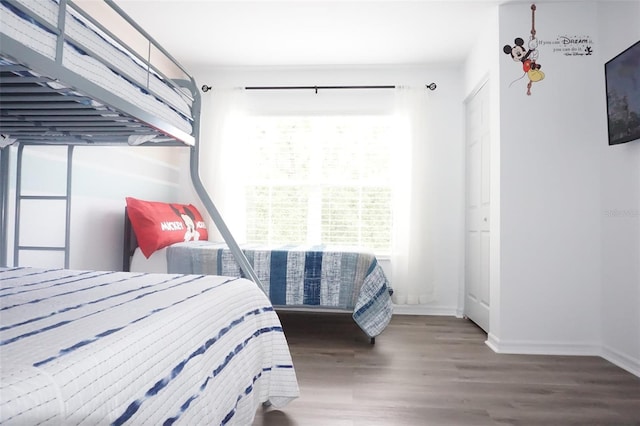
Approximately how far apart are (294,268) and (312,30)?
1884mm

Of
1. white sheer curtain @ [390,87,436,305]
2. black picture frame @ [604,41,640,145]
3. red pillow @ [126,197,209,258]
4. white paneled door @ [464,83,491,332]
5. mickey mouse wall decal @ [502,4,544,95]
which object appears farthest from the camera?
white sheer curtain @ [390,87,436,305]

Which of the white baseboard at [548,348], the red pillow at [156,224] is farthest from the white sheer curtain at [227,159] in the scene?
the white baseboard at [548,348]

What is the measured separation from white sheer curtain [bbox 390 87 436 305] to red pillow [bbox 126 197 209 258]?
1.89 m

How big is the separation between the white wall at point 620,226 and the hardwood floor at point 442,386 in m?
0.20

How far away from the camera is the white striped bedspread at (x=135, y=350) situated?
1.71 ft

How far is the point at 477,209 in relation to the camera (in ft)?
11.1

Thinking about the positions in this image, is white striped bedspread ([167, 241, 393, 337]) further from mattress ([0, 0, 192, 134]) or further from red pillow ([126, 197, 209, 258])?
mattress ([0, 0, 192, 134])

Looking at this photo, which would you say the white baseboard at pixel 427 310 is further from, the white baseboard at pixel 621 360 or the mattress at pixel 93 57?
the mattress at pixel 93 57

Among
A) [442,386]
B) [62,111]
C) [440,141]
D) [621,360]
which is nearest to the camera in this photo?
[62,111]

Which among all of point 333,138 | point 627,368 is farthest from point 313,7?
point 627,368

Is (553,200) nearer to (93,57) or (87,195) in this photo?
(93,57)

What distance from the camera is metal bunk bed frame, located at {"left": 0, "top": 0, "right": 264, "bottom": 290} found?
1.01 m

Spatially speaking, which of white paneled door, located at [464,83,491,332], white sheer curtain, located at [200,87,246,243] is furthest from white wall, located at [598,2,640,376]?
white sheer curtain, located at [200,87,246,243]

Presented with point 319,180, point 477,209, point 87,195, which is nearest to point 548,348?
point 477,209
